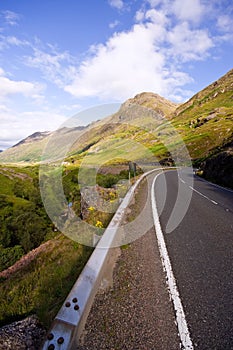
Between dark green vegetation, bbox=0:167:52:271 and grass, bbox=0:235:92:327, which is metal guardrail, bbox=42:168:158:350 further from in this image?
dark green vegetation, bbox=0:167:52:271

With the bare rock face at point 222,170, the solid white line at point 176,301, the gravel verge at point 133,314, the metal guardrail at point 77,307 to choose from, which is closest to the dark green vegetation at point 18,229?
the solid white line at point 176,301

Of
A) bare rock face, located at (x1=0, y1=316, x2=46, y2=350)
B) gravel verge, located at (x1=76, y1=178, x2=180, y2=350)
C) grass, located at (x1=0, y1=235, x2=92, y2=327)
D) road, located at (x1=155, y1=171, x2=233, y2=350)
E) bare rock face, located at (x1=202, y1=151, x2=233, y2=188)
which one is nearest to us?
bare rock face, located at (x1=0, y1=316, x2=46, y2=350)

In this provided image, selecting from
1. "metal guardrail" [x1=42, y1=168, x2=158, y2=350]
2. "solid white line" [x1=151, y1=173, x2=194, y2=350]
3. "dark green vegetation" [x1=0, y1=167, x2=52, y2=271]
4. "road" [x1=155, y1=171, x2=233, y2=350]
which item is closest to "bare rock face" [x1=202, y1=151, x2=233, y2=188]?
"road" [x1=155, y1=171, x2=233, y2=350]

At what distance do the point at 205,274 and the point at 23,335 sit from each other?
3.38 metres

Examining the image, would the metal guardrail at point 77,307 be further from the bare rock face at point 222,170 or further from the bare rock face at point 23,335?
the bare rock face at point 222,170

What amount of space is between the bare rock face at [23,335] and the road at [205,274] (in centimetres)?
184

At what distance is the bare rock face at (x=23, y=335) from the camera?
203cm

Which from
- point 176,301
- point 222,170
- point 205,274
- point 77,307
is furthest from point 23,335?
point 222,170

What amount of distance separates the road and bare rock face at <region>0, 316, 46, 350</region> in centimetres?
184

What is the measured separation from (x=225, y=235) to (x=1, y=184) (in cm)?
5650

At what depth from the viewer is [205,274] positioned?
414 centimetres

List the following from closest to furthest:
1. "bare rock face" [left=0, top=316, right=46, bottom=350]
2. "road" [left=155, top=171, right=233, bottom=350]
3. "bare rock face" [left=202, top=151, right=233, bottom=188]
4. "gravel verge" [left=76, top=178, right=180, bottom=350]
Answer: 1. "bare rock face" [left=0, top=316, right=46, bottom=350]
2. "gravel verge" [left=76, top=178, right=180, bottom=350]
3. "road" [left=155, top=171, right=233, bottom=350]
4. "bare rock face" [left=202, top=151, right=233, bottom=188]

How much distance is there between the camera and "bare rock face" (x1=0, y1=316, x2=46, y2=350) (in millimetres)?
2029

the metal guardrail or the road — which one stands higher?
the metal guardrail
